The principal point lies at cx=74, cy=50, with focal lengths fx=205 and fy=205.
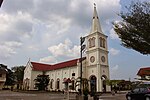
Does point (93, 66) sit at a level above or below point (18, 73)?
above

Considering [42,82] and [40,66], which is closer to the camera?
[42,82]

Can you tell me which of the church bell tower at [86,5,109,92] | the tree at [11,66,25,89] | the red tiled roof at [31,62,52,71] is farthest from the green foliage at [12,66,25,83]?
the church bell tower at [86,5,109,92]

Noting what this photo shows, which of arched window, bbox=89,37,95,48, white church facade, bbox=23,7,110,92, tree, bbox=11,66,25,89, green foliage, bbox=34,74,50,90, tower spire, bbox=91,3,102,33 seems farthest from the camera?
tree, bbox=11,66,25,89

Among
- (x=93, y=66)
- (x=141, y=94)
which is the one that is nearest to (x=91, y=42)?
(x=93, y=66)

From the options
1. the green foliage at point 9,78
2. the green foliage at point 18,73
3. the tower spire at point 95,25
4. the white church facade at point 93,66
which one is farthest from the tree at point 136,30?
the green foliage at point 18,73

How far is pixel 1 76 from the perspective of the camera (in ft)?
235

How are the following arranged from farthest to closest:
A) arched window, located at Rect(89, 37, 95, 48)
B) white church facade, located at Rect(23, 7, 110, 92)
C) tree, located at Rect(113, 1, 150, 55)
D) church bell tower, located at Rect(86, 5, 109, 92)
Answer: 1. arched window, located at Rect(89, 37, 95, 48)
2. white church facade, located at Rect(23, 7, 110, 92)
3. church bell tower, located at Rect(86, 5, 109, 92)
4. tree, located at Rect(113, 1, 150, 55)

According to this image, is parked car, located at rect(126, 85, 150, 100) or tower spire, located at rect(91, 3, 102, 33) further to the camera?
tower spire, located at rect(91, 3, 102, 33)

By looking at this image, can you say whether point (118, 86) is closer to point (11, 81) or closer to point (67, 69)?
point (67, 69)

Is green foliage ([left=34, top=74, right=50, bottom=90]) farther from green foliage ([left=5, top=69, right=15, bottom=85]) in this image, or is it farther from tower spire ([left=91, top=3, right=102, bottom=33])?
green foliage ([left=5, top=69, right=15, bottom=85])

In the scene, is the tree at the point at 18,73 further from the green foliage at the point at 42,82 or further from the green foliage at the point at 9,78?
the green foliage at the point at 42,82

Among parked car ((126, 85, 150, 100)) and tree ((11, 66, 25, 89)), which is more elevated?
tree ((11, 66, 25, 89))

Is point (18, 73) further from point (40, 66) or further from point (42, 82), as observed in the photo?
point (42, 82)

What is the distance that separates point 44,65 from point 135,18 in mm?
66130
